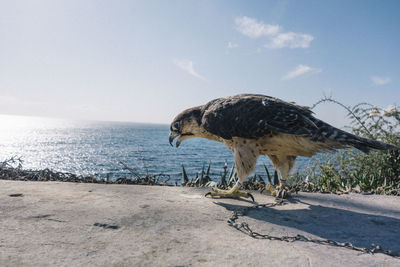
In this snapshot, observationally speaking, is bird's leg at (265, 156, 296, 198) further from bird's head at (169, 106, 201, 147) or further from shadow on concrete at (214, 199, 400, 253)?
bird's head at (169, 106, 201, 147)

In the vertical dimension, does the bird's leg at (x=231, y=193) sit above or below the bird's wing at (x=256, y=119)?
below

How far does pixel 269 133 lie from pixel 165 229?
1802 mm

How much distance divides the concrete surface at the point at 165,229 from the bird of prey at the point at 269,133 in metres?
0.65

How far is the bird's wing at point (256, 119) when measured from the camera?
9.61 ft

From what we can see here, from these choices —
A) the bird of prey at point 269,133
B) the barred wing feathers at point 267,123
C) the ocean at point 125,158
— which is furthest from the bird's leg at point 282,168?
the ocean at point 125,158

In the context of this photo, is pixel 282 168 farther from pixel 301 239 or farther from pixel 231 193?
pixel 301 239

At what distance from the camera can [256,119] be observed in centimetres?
307

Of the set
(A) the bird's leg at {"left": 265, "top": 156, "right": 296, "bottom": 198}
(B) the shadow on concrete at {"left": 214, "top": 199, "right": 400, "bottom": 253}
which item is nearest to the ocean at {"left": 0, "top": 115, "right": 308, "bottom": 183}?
(A) the bird's leg at {"left": 265, "top": 156, "right": 296, "bottom": 198}

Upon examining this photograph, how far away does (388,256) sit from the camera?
1.68 metres

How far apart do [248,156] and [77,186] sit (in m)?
2.31

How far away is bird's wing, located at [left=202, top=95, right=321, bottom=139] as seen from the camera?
2928 millimetres

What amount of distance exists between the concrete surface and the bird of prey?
2.13ft

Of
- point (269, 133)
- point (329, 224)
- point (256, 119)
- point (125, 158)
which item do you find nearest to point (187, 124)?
point (256, 119)

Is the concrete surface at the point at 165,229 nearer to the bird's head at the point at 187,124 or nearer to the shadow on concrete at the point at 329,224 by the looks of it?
the shadow on concrete at the point at 329,224
